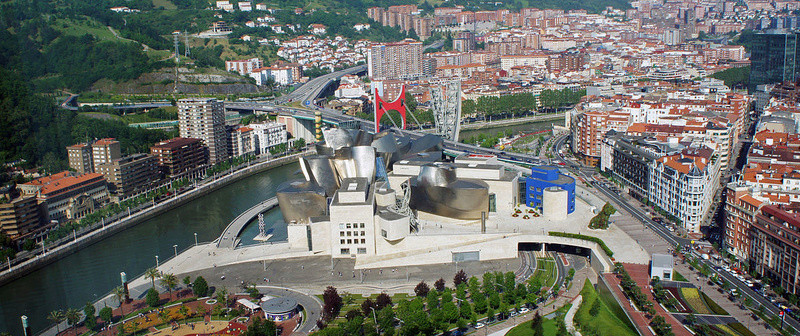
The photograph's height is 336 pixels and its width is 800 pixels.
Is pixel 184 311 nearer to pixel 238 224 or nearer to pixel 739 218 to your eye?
pixel 238 224

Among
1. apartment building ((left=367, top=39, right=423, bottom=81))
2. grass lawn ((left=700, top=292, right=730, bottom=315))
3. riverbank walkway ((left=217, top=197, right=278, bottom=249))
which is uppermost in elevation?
apartment building ((left=367, top=39, right=423, bottom=81))

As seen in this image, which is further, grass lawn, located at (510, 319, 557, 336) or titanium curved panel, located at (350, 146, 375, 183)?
titanium curved panel, located at (350, 146, 375, 183)

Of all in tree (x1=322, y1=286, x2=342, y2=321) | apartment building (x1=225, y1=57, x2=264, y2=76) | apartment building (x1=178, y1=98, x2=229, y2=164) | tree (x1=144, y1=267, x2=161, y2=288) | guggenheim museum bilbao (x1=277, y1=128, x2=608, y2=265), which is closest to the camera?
tree (x1=322, y1=286, x2=342, y2=321)

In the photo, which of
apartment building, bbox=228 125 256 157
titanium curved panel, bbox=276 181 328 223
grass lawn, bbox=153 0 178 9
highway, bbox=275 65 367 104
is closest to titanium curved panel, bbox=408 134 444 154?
titanium curved panel, bbox=276 181 328 223

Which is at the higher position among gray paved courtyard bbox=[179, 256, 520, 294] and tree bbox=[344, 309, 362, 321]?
tree bbox=[344, 309, 362, 321]

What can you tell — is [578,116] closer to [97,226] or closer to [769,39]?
[769,39]

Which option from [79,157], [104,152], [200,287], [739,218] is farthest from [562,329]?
[79,157]

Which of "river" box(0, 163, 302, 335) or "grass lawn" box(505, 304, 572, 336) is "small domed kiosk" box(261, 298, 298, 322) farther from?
"river" box(0, 163, 302, 335)
